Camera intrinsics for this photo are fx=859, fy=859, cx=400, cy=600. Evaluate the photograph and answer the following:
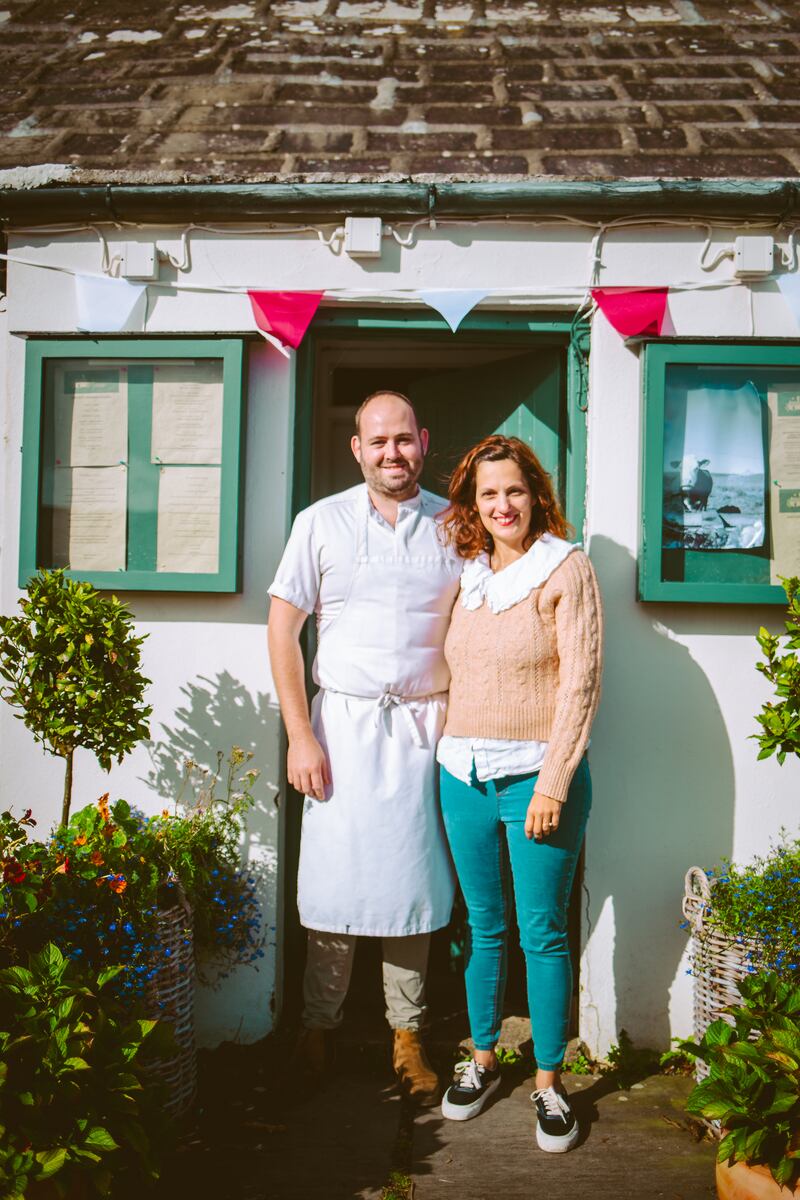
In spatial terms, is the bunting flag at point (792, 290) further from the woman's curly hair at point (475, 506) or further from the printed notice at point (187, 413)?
the printed notice at point (187, 413)

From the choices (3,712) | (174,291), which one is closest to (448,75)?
(174,291)

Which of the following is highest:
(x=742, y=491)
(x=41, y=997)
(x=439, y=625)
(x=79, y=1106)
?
(x=742, y=491)

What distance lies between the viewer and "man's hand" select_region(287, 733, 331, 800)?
319 centimetres

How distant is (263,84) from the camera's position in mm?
4234

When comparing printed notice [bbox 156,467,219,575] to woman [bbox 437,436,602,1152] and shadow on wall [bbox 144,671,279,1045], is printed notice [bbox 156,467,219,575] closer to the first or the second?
shadow on wall [bbox 144,671,279,1045]

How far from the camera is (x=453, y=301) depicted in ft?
11.6

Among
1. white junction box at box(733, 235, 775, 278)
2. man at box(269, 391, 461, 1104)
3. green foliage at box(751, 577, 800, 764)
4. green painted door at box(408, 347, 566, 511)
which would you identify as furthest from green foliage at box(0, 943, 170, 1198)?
white junction box at box(733, 235, 775, 278)

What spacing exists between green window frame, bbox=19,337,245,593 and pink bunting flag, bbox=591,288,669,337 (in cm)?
153

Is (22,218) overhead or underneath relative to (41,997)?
overhead

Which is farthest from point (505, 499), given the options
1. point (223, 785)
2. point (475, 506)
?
point (223, 785)

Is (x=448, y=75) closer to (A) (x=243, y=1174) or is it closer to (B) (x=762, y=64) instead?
(B) (x=762, y=64)

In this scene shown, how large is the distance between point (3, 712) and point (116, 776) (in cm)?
58

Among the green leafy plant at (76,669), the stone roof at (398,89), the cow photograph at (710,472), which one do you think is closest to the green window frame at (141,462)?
the green leafy plant at (76,669)

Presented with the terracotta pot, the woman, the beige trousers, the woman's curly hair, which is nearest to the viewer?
the terracotta pot
